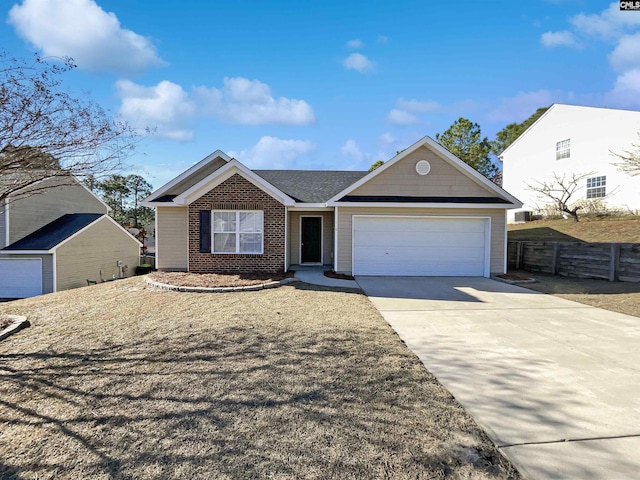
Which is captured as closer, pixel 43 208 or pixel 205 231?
pixel 205 231

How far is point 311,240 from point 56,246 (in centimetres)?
1380

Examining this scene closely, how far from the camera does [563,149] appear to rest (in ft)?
66.6

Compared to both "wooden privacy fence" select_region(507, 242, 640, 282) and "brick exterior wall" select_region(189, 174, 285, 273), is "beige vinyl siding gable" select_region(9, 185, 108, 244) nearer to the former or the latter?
"brick exterior wall" select_region(189, 174, 285, 273)

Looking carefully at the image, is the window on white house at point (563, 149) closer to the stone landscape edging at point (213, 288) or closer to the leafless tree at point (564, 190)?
the leafless tree at point (564, 190)

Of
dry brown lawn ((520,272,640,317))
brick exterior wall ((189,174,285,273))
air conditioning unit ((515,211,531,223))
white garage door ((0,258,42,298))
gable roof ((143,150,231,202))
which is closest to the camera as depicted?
dry brown lawn ((520,272,640,317))

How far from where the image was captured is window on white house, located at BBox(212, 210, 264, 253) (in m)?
12.0

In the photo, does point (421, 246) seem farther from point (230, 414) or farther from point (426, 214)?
point (230, 414)

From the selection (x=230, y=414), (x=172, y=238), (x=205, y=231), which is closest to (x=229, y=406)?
(x=230, y=414)

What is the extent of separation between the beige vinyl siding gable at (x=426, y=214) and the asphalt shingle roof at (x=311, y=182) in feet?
4.75

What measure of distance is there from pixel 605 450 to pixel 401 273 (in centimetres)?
956

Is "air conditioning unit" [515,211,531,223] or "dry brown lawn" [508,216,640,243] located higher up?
"air conditioning unit" [515,211,531,223]

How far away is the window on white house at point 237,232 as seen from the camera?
12.0 m

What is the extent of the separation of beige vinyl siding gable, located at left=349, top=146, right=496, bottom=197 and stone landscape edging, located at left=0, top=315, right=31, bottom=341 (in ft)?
31.6

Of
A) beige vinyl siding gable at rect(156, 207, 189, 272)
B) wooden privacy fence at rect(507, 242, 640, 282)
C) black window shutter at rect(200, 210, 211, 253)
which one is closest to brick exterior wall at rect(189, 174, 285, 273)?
black window shutter at rect(200, 210, 211, 253)
